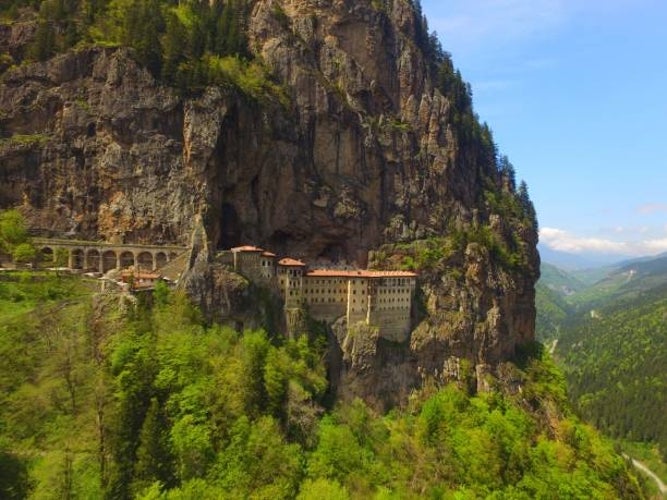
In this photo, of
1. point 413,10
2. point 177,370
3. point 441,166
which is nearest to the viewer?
point 177,370

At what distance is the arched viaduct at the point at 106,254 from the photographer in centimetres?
5534

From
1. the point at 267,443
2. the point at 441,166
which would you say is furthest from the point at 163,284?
the point at 441,166

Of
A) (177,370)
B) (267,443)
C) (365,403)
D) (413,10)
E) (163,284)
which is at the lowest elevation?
(365,403)

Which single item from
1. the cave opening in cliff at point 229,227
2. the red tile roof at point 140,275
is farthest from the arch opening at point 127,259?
the cave opening in cliff at point 229,227

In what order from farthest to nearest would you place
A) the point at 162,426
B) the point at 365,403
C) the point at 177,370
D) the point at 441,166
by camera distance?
the point at 441,166
the point at 365,403
the point at 177,370
the point at 162,426

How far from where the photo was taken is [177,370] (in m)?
41.6

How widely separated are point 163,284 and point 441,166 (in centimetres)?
5872

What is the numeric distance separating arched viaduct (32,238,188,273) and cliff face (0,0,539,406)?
2124 millimetres

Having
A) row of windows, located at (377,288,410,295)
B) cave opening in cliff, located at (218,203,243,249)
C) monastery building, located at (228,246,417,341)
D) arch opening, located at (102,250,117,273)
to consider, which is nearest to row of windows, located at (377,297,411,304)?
monastery building, located at (228,246,417,341)

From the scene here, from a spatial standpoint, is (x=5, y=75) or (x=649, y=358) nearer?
(x=5, y=75)

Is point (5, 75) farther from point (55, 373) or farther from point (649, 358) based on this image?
point (649, 358)

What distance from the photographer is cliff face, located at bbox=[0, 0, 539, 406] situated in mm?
59594

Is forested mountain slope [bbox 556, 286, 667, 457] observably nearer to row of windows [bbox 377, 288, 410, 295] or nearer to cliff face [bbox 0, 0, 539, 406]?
cliff face [bbox 0, 0, 539, 406]

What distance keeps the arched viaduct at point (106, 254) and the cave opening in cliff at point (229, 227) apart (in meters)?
8.79
